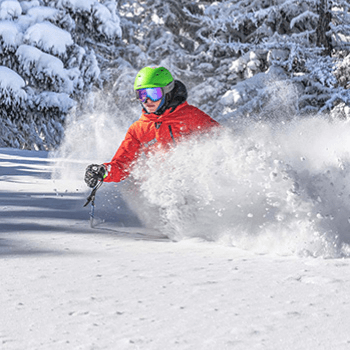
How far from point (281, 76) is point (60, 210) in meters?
14.9

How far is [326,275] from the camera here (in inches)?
88.7

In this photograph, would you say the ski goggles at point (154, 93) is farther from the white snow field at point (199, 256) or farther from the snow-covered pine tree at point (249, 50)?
the snow-covered pine tree at point (249, 50)

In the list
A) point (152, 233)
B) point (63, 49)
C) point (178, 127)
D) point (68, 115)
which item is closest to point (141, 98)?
point (178, 127)

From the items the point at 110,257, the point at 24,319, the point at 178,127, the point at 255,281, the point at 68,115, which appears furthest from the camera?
the point at 68,115

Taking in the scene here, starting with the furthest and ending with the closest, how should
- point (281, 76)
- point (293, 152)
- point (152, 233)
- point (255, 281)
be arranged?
point (281, 76)
point (152, 233)
point (293, 152)
point (255, 281)

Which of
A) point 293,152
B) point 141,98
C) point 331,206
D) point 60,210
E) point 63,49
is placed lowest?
point 60,210

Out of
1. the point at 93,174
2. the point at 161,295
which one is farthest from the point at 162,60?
the point at 161,295

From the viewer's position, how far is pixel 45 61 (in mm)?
14344

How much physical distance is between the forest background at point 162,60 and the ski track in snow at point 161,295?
1177cm

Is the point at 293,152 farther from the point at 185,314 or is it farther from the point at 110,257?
the point at 185,314

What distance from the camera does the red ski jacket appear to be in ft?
12.6

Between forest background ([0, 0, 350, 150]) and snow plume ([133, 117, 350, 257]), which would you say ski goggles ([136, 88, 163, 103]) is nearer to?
snow plume ([133, 117, 350, 257])

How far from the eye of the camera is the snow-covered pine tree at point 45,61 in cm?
1402

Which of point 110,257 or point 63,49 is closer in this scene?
point 110,257
